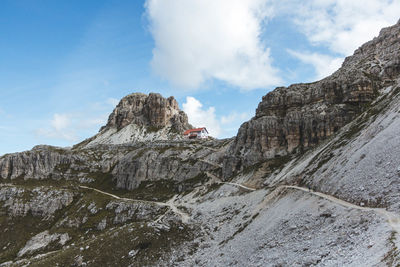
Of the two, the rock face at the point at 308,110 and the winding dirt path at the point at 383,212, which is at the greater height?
the rock face at the point at 308,110

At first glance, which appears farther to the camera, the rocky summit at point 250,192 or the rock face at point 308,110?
the rock face at point 308,110

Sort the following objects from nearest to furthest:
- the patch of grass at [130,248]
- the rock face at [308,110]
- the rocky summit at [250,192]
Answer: the rocky summit at [250,192], the patch of grass at [130,248], the rock face at [308,110]

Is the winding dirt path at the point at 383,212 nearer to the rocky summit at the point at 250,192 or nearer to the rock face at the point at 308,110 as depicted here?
the rocky summit at the point at 250,192

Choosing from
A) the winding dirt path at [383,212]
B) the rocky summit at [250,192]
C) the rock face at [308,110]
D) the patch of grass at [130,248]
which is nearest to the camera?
the winding dirt path at [383,212]

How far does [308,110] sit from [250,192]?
39977 mm

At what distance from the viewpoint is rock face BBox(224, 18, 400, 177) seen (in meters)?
80.7

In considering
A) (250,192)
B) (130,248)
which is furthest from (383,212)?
(130,248)

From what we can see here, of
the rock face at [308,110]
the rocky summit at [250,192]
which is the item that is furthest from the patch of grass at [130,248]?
the rock face at [308,110]

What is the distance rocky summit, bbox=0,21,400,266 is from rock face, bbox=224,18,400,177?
418 mm

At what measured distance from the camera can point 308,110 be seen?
290 ft

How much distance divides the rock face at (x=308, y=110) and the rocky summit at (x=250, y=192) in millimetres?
418

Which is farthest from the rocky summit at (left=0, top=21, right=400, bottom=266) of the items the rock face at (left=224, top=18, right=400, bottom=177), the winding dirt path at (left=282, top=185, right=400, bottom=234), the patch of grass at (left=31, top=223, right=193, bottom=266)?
the rock face at (left=224, top=18, right=400, bottom=177)

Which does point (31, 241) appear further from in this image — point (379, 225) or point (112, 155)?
point (379, 225)

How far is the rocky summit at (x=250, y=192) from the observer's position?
30391mm
